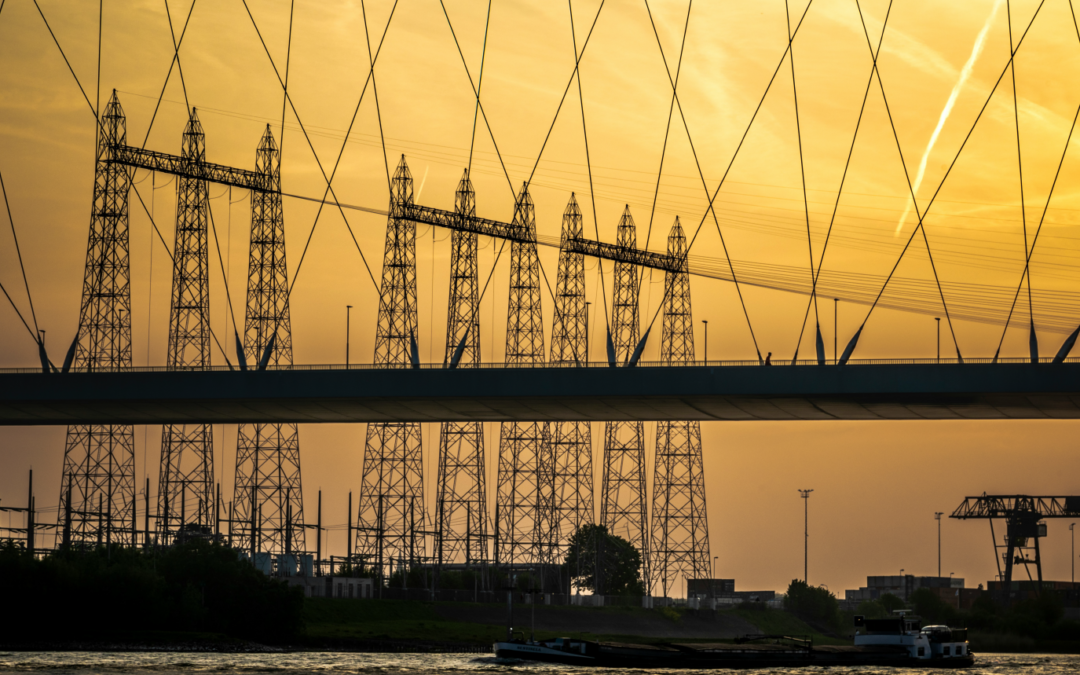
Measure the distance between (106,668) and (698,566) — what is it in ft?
200

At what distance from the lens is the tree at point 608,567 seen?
135m

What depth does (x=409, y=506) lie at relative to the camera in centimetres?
10306

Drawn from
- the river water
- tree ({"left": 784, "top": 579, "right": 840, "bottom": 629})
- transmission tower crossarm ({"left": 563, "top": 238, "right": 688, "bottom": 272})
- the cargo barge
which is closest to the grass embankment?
the river water

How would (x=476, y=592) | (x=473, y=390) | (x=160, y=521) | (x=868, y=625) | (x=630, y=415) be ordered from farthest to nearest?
1. (x=476, y=592)
2. (x=160, y=521)
3. (x=868, y=625)
4. (x=630, y=415)
5. (x=473, y=390)

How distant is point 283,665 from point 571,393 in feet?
69.2

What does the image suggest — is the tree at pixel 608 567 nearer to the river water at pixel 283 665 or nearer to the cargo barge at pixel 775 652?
the cargo barge at pixel 775 652

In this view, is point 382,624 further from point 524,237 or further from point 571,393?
point 571,393

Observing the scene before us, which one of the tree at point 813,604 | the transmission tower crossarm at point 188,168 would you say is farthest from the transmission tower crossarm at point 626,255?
the tree at point 813,604

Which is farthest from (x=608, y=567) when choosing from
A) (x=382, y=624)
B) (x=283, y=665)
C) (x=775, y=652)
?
(x=283, y=665)

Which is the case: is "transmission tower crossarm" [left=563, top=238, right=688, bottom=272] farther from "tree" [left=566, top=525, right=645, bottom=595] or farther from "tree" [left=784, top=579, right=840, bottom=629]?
"tree" [left=784, top=579, right=840, bottom=629]

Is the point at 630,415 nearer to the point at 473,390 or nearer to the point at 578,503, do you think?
the point at 473,390

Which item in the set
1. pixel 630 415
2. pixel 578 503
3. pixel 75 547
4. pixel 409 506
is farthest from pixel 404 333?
pixel 630 415

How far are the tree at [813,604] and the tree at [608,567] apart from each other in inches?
680

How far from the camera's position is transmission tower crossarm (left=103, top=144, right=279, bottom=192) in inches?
4102
